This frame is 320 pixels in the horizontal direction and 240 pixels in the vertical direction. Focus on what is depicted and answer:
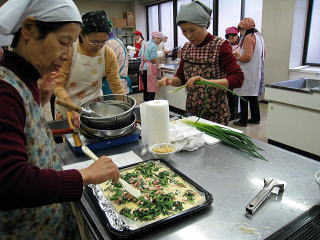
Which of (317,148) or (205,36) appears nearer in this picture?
(205,36)

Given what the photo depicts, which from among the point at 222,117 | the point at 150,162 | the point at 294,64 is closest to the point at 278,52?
the point at 294,64

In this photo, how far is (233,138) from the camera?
1.40m

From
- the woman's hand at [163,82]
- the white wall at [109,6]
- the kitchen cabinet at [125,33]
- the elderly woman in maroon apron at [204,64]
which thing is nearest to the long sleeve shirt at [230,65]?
the elderly woman in maroon apron at [204,64]

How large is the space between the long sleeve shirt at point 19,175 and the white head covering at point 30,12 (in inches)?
7.0

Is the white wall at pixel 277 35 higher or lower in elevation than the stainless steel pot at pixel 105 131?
higher

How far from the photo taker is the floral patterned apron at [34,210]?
78 centimetres

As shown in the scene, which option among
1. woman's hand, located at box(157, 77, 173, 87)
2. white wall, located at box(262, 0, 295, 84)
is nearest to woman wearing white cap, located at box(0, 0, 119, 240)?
woman's hand, located at box(157, 77, 173, 87)

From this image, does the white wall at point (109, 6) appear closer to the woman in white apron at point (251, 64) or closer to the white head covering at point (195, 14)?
the woman in white apron at point (251, 64)

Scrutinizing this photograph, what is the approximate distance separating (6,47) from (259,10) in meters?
5.07

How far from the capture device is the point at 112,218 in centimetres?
87

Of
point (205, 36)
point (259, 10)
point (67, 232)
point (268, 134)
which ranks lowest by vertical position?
point (268, 134)

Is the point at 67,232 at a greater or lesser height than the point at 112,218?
lesser

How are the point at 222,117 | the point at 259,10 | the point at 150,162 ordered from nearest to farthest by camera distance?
the point at 150,162 < the point at 222,117 < the point at 259,10

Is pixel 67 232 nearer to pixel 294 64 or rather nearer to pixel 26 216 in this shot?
pixel 26 216
